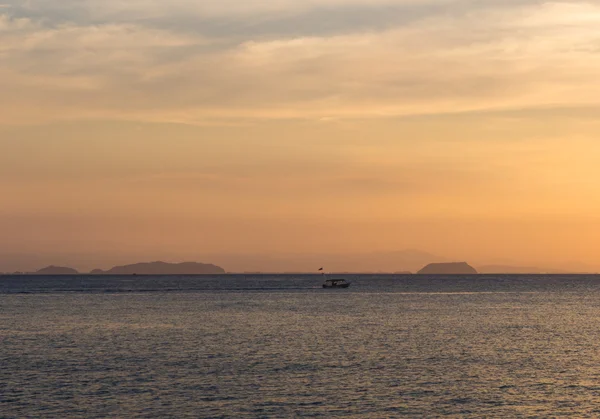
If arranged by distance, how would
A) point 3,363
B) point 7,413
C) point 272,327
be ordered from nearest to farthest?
point 7,413
point 3,363
point 272,327

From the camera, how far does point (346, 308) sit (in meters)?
187

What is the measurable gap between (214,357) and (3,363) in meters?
23.2

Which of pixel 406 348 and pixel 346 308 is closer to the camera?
pixel 406 348

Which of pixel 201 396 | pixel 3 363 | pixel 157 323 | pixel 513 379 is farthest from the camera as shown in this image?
pixel 157 323

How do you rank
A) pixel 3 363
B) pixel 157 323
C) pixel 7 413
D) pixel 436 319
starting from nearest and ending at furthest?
pixel 7 413
pixel 3 363
pixel 157 323
pixel 436 319

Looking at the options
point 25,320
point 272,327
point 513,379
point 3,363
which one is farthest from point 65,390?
point 25,320

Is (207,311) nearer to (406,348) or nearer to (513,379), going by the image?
(406,348)

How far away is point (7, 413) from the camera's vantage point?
60844 mm

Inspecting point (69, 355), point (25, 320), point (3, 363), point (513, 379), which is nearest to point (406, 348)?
point (513, 379)

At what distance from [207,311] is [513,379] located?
104 metres

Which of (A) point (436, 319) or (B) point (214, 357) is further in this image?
(A) point (436, 319)

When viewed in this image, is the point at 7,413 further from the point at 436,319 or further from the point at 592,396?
the point at 436,319

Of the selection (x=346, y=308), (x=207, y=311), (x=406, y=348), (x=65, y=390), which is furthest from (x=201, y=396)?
(x=346, y=308)

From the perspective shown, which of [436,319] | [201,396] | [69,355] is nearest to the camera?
[201,396]
